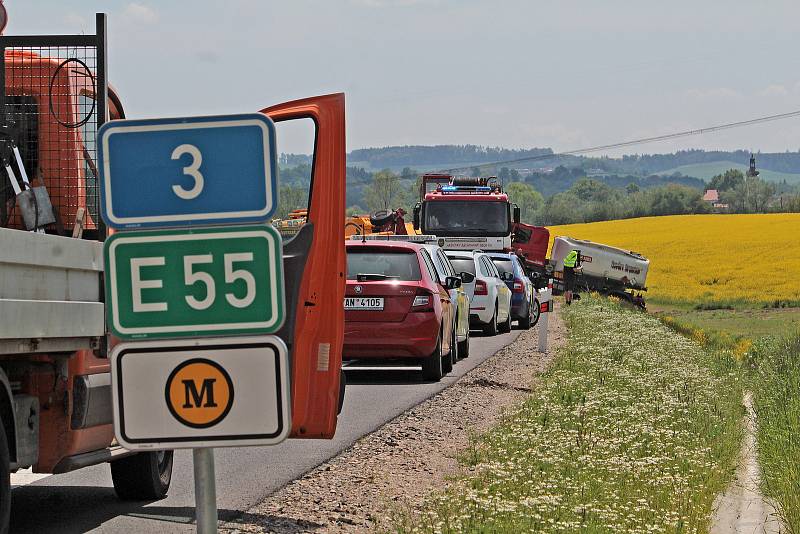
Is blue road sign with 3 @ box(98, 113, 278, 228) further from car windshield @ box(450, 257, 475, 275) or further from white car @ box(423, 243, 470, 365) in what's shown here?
car windshield @ box(450, 257, 475, 275)

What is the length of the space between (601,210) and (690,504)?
116439 mm

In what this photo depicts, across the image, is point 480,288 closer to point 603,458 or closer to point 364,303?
point 364,303

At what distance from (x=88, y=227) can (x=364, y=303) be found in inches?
379

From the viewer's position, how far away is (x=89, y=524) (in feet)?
26.8

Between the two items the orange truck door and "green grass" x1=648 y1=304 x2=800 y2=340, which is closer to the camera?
the orange truck door

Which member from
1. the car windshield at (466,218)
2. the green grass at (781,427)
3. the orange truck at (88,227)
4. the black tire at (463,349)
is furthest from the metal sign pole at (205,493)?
the car windshield at (466,218)

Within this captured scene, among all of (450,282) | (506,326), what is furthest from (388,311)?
(506,326)

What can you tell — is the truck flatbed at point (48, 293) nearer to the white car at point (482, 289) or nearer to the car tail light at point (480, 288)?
the white car at point (482, 289)

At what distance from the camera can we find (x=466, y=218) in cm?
3716

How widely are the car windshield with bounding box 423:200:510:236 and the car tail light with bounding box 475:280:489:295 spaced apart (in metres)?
9.36

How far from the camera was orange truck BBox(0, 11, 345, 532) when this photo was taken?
732cm

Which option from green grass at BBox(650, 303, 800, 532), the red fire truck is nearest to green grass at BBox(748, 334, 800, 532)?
green grass at BBox(650, 303, 800, 532)

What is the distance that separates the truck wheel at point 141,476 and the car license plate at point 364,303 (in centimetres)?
871

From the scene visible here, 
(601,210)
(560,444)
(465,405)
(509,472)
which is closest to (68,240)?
(509,472)
